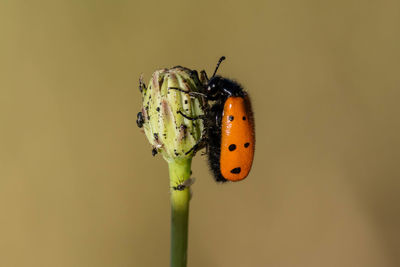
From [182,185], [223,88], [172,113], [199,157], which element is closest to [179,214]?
[182,185]

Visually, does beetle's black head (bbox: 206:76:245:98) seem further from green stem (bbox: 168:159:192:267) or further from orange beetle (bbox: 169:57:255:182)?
green stem (bbox: 168:159:192:267)

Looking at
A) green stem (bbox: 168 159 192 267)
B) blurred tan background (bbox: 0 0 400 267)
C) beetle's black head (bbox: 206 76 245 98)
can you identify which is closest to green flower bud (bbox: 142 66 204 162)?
green stem (bbox: 168 159 192 267)

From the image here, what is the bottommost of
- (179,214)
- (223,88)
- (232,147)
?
(179,214)

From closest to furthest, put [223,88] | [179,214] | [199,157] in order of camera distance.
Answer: [179,214] → [223,88] → [199,157]

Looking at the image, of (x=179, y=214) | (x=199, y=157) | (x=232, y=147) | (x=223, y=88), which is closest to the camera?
(x=179, y=214)

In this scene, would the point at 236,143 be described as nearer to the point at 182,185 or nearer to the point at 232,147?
the point at 232,147

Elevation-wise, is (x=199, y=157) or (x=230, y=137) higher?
(x=230, y=137)
